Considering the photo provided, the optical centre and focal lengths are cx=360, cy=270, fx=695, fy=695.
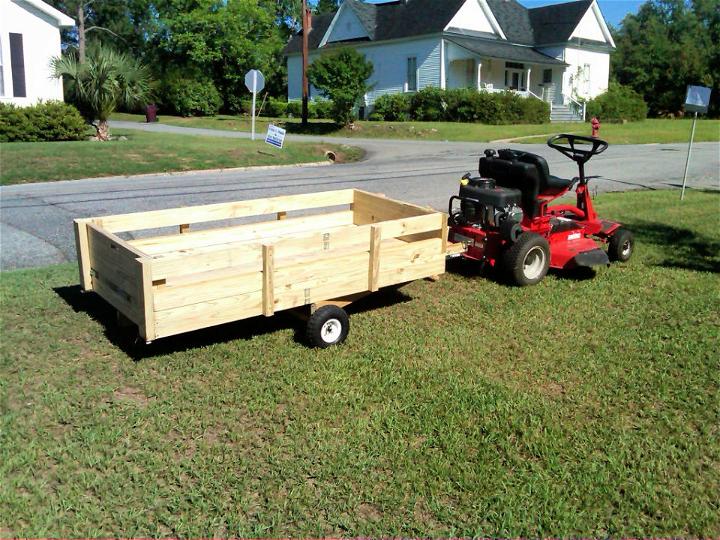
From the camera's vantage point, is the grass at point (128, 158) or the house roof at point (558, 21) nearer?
the grass at point (128, 158)

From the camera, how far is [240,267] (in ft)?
16.0

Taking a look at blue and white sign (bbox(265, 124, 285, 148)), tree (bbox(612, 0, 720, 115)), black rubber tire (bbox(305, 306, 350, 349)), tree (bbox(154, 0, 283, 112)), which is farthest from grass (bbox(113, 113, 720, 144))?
black rubber tire (bbox(305, 306, 350, 349))

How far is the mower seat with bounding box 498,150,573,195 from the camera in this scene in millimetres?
6719

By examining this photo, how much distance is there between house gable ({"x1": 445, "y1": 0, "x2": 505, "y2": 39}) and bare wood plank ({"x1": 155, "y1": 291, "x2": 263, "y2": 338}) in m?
37.4

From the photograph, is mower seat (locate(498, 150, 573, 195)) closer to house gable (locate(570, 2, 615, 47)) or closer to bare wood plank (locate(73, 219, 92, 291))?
bare wood plank (locate(73, 219, 92, 291))

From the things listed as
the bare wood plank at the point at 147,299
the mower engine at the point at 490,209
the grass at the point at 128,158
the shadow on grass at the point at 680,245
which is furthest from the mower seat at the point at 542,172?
the grass at the point at 128,158

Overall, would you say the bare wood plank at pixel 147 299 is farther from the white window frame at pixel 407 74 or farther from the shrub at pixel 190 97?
the shrub at pixel 190 97

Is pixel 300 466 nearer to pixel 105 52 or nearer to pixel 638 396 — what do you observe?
pixel 638 396

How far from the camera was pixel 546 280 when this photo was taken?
7.11 m

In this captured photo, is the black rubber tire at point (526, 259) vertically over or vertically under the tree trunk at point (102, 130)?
under

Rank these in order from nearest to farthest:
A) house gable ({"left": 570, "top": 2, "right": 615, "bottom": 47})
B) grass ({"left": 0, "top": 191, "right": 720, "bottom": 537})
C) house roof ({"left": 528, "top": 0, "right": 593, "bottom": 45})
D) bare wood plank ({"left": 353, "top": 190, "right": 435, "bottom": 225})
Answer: grass ({"left": 0, "top": 191, "right": 720, "bottom": 537}) < bare wood plank ({"left": 353, "top": 190, "right": 435, "bottom": 225}) < house roof ({"left": 528, "top": 0, "right": 593, "bottom": 45}) < house gable ({"left": 570, "top": 2, "right": 615, "bottom": 47})

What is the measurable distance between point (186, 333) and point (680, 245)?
6.35 meters

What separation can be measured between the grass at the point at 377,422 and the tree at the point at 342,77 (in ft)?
80.7

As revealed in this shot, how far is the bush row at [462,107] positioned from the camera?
113ft
